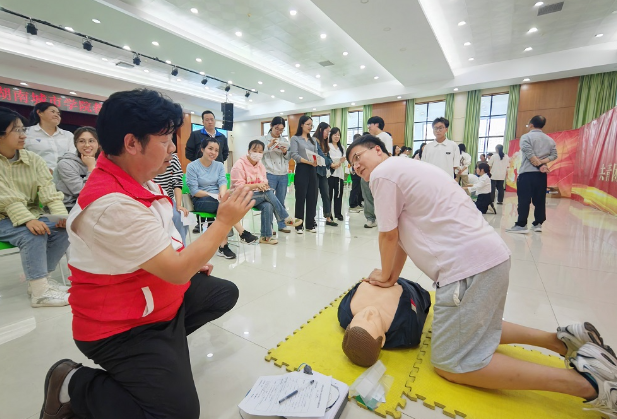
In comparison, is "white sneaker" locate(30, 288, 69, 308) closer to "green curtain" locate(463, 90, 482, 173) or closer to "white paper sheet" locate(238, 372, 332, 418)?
"white paper sheet" locate(238, 372, 332, 418)

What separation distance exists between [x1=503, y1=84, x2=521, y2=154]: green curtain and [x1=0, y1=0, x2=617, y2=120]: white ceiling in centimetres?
61

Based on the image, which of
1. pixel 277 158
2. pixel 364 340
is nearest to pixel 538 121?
pixel 277 158

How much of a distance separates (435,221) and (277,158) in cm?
303

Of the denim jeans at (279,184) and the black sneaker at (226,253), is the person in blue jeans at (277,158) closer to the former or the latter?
the denim jeans at (279,184)

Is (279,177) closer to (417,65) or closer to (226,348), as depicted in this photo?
(226,348)

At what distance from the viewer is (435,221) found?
120 centimetres

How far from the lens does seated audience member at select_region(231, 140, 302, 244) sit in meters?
3.41

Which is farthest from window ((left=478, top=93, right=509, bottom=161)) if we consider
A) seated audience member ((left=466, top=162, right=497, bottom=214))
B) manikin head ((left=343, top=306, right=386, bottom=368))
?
manikin head ((left=343, top=306, right=386, bottom=368))

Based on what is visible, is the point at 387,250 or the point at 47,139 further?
the point at 47,139

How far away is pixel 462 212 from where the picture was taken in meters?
1.20

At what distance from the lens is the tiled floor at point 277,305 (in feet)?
A: 4.06

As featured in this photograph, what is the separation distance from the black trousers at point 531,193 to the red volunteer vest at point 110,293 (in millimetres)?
4655

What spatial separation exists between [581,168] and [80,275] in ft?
35.5

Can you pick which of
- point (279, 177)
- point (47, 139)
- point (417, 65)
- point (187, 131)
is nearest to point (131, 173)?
point (47, 139)
